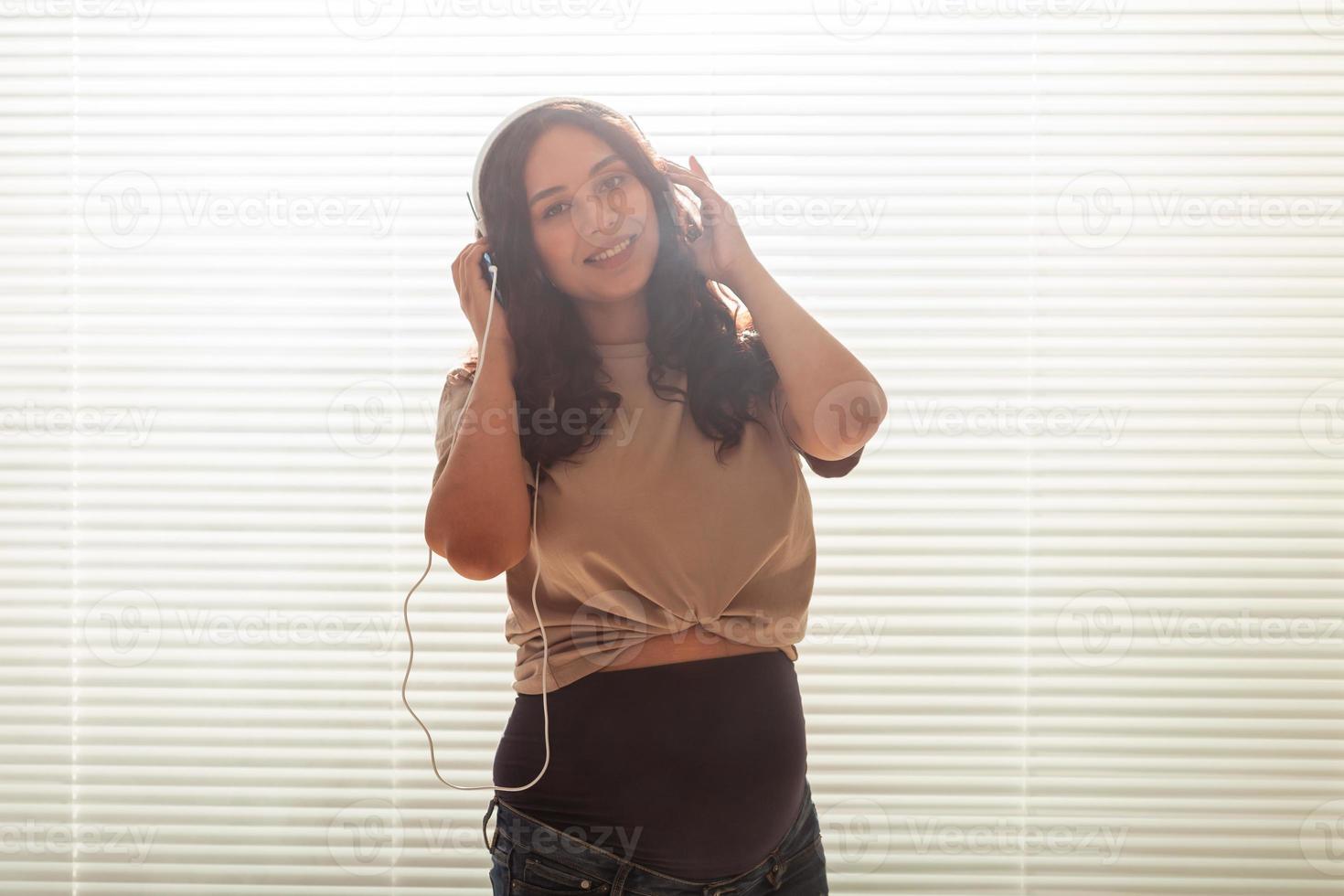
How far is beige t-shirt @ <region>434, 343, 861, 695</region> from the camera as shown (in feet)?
3.88

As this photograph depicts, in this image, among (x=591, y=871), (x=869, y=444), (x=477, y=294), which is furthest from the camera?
(x=869, y=444)

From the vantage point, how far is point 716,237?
1282 millimetres

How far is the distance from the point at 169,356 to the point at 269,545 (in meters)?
0.41

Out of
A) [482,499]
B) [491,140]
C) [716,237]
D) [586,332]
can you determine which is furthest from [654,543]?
[491,140]

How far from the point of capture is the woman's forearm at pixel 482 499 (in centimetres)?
117

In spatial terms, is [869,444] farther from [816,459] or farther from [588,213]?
[588,213]

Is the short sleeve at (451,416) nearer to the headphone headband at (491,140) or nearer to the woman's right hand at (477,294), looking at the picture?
the woman's right hand at (477,294)

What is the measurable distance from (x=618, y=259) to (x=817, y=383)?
0.99ft

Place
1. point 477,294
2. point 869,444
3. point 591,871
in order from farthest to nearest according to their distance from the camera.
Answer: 1. point 869,444
2. point 477,294
3. point 591,871

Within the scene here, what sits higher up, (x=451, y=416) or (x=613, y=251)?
(x=613, y=251)

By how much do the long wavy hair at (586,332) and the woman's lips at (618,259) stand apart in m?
0.06

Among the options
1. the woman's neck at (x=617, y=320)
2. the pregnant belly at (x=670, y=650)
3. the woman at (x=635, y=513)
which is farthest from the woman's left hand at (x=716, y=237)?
the pregnant belly at (x=670, y=650)

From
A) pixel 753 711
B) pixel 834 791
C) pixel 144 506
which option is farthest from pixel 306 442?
pixel 834 791

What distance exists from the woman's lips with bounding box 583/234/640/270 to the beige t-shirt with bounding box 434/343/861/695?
174 mm
